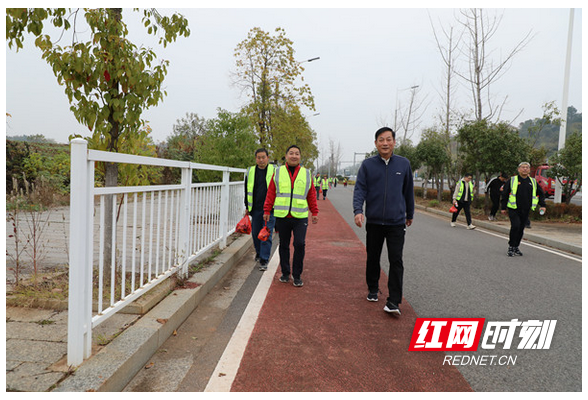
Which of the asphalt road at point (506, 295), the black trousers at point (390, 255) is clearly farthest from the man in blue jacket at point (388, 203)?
the asphalt road at point (506, 295)

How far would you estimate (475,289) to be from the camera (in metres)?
4.93

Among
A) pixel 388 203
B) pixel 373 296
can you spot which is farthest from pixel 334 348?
pixel 388 203

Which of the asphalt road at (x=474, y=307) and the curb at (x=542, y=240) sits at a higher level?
the curb at (x=542, y=240)

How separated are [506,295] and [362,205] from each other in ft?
7.47

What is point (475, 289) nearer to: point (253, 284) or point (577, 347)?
point (577, 347)

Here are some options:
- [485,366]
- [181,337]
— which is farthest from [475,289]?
[181,337]

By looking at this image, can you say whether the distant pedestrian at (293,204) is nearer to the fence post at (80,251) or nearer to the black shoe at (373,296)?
the black shoe at (373,296)

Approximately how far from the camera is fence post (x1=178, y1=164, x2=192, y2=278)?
14.2 ft

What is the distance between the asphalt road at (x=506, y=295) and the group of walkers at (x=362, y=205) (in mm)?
663

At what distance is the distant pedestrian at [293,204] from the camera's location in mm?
4918

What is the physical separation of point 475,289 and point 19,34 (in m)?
5.89

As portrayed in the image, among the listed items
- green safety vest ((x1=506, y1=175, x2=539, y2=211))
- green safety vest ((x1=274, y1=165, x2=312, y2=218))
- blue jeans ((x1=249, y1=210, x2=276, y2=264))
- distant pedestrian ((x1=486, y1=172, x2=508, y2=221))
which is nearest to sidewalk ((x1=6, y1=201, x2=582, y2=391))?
green safety vest ((x1=274, y1=165, x2=312, y2=218))

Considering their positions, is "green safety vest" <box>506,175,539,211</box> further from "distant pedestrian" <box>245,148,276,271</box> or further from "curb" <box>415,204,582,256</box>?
"distant pedestrian" <box>245,148,276,271</box>

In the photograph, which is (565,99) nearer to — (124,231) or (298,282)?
(298,282)
